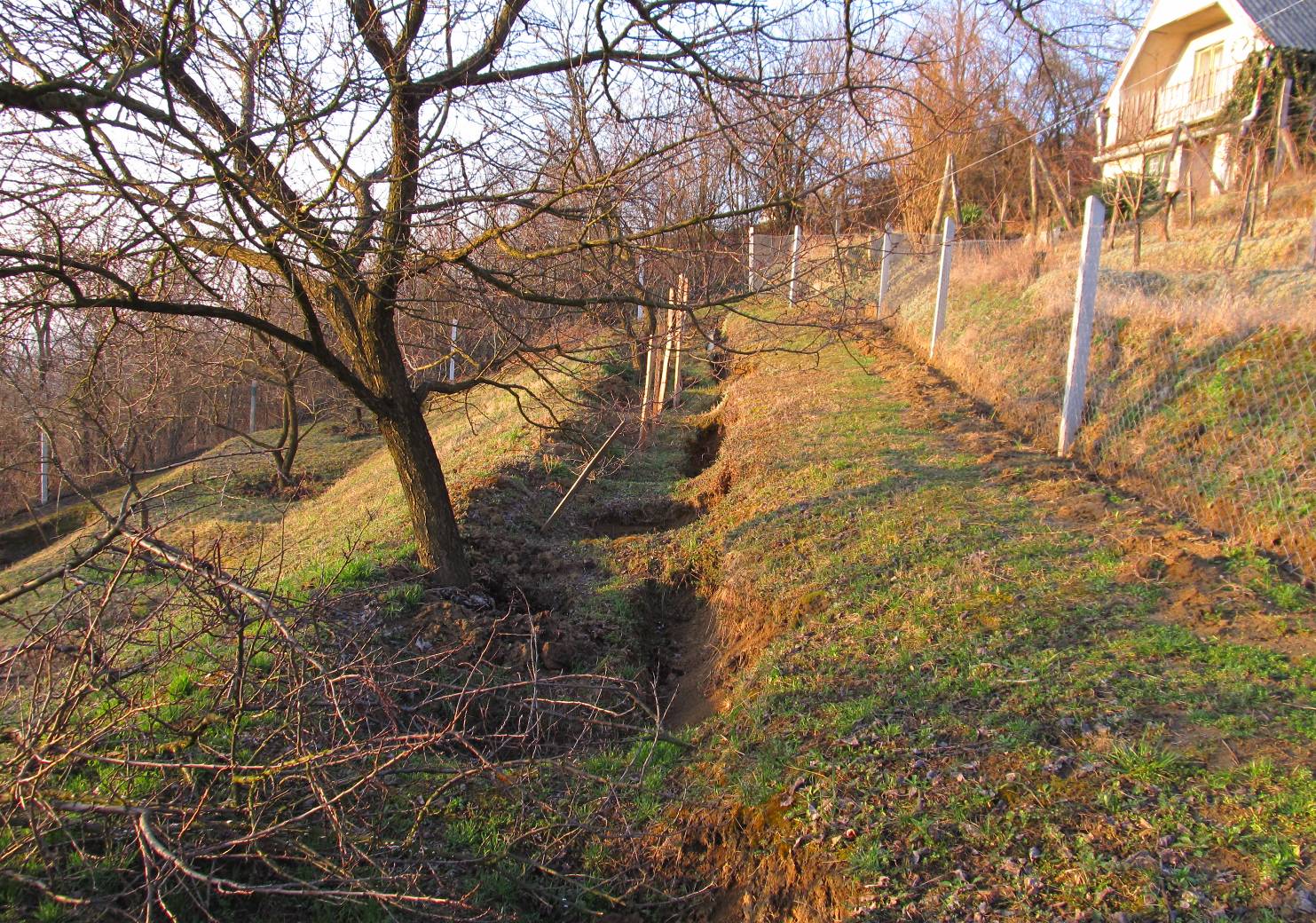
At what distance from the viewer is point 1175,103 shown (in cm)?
2291

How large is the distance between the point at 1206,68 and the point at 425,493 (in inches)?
1041

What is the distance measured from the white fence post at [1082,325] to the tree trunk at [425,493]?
5.91m

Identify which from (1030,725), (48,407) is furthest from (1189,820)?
(48,407)

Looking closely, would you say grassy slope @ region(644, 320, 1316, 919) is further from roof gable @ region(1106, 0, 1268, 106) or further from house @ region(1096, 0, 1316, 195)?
roof gable @ region(1106, 0, 1268, 106)

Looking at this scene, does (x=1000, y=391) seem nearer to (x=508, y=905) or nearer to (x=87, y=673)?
(x=508, y=905)

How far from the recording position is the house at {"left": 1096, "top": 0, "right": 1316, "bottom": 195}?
17.8 m

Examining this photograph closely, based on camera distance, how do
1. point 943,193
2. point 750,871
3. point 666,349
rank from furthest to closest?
1. point 943,193
2. point 666,349
3. point 750,871

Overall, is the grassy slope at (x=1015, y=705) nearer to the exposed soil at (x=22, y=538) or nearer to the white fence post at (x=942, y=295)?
the white fence post at (x=942, y=295)

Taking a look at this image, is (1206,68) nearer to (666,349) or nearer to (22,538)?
(666,349)

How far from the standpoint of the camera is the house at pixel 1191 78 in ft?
58.4

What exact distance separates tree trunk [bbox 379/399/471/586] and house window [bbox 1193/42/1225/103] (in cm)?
2382

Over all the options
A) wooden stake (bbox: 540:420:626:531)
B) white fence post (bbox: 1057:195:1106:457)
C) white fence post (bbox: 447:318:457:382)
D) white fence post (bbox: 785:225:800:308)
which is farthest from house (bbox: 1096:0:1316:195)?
white fence post (bbox: 447:318:457:382)

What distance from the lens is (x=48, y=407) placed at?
4.31 metres

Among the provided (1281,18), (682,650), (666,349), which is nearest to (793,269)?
(666,349)
